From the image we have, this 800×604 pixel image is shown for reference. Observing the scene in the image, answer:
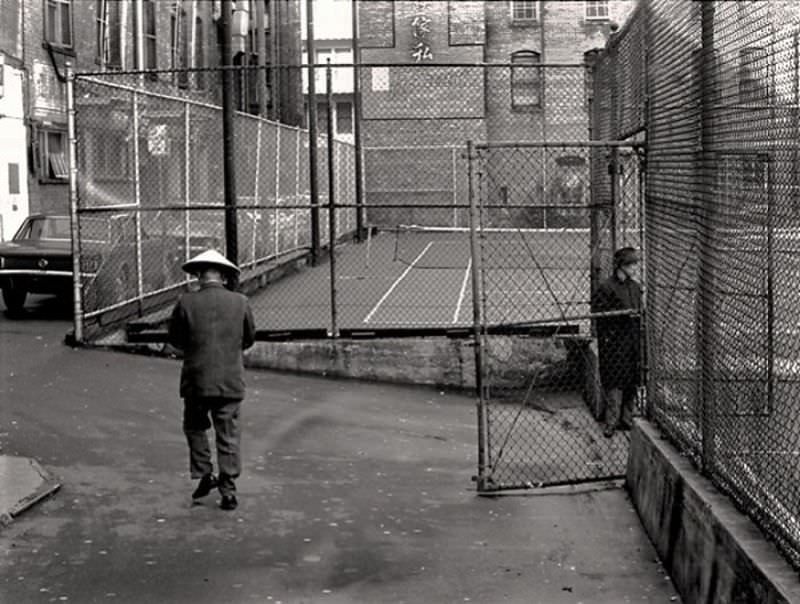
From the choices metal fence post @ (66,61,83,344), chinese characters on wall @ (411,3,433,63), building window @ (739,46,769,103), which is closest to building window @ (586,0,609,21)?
chinese characters on wall @ (411,3,433,63)

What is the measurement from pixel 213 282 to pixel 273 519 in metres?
1.62

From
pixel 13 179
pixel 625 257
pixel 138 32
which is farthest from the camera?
pixel 138 32

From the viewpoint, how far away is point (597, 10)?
48812mm

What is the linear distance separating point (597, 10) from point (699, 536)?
43.3 metres

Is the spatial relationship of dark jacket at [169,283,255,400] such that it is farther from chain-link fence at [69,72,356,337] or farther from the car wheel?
the car wheel

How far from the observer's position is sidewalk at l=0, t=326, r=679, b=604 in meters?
7.77

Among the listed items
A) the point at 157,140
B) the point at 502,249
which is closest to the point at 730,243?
the point at 157,140

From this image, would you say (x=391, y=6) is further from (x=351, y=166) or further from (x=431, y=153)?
(x=351, y=166)

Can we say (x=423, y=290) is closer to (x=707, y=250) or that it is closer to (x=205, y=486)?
(x=205, y=486)

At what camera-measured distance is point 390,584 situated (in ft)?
25.7

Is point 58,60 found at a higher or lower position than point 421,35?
lower

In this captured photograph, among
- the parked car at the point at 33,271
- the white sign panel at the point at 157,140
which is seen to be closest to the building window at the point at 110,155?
the white sign panel at the point at 157,140

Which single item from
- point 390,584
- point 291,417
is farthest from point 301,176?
point 390,584

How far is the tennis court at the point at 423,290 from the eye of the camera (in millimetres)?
17719
